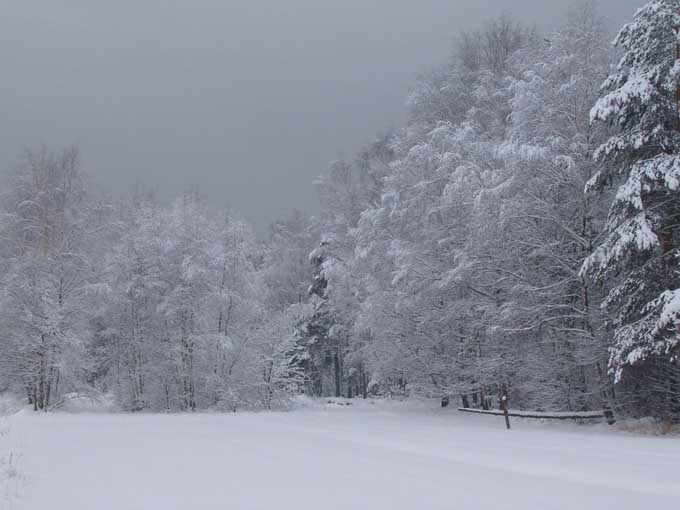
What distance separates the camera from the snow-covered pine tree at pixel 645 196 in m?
13.4

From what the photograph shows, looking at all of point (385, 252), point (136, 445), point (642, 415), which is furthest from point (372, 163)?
point (136, 445)

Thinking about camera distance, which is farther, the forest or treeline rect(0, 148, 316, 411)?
treeline rect(0, 148, 316, 411)

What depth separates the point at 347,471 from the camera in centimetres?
898

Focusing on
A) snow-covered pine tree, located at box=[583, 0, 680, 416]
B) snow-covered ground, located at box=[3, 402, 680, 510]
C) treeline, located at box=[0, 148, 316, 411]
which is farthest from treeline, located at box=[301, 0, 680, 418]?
treeline, located at box=[0, 148, 316, 411]

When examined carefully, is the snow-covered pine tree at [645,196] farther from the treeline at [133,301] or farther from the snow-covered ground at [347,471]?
the treeline at [133,301]

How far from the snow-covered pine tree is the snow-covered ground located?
6.38 ft

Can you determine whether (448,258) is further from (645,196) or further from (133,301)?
(133,301)

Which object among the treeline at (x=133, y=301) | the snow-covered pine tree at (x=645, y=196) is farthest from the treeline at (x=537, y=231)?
the treeline at (x=133, y=301)

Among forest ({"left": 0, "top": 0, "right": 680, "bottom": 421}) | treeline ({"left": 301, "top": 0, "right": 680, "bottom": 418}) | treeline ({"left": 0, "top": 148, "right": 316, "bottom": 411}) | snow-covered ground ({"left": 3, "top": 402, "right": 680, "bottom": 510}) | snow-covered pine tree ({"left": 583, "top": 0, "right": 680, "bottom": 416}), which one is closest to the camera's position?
snow-covered ground ({"left": 3, "top": 402, "right": 680, "bottom": 510})

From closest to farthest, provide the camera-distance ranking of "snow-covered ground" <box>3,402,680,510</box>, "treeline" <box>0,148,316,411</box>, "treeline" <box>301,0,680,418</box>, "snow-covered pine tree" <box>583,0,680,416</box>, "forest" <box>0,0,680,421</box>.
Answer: "snow-covered ground" <box>3,402,680,510</box>
"snow-covered pine tree" <box>583,0,680,416</box>
"treeline" <box>301,0,680,418</box>
"forest" <box>0,0,680,421</box>
"treeline" <box>0,148,316,411</box>

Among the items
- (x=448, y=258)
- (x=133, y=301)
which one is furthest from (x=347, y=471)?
(x=133, y=301)

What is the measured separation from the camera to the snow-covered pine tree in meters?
13.4

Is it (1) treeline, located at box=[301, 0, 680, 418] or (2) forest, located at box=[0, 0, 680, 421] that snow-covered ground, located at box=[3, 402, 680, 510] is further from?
(2) forest, located at box=[0, 0, 680, 421]

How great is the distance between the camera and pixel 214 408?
2808 cm
